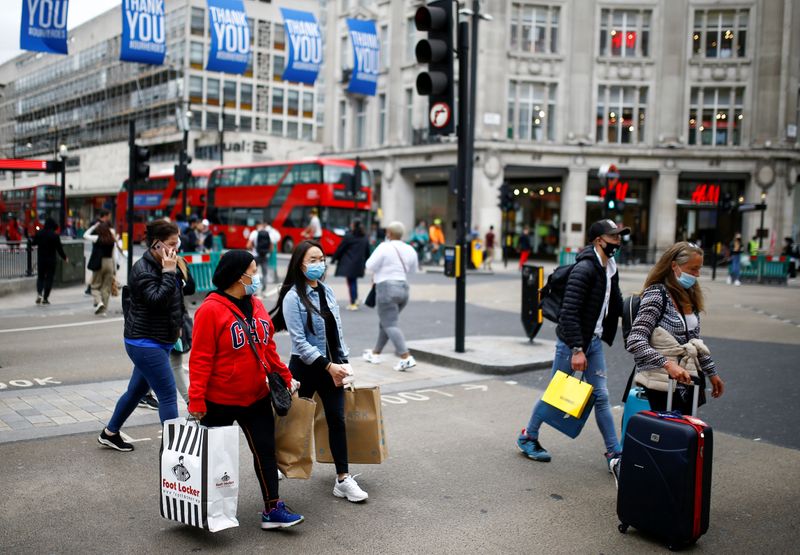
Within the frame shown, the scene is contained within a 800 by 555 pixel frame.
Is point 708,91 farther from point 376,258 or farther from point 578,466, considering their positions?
point 578,466

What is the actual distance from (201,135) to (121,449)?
6129 cm

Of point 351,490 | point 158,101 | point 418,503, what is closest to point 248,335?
point 351,490

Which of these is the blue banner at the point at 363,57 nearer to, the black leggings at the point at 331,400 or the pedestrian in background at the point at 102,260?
the pedestrian in background at the point at 102,260

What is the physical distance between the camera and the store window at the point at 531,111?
39.5 m

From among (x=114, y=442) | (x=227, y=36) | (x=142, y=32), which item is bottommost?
(x=114, y=442)

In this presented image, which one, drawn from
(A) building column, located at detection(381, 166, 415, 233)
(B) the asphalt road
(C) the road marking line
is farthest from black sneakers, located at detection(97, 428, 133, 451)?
(A) building column, located at detection(381, 166, 415, 233)

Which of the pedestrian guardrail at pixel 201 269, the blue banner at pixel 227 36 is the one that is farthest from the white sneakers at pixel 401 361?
the blue banner at pixel 227 36

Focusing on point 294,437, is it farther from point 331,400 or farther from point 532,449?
point 532,449

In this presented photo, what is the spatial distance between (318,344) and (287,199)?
1213 inches

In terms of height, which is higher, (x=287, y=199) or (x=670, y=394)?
(x=287, y=199)

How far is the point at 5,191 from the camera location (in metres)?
37.8

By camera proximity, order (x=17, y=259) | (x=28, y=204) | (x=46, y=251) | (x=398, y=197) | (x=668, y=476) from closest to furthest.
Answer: (x=668, y=476), (x=46, y=251), (x=17, y=259), (x=28, y=204), (x=398, y=197)

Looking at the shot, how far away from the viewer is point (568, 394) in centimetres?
525

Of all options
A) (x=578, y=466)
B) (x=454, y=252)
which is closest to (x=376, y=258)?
(x=454, y=252)
